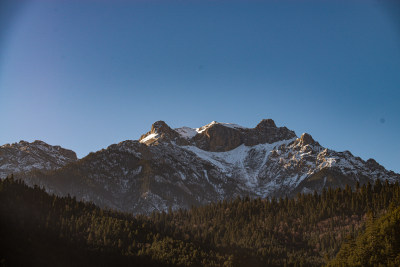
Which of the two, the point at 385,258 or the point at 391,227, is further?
the point at 391,227

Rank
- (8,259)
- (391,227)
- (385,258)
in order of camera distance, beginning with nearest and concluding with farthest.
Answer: (385,258)
(391,227)
(8,259)

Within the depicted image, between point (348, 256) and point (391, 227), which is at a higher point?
point (391, 227)

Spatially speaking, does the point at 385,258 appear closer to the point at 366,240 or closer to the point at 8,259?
the point at 366,240

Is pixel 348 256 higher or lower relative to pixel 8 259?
higher

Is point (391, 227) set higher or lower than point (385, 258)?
higher

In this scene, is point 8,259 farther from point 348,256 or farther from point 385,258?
point 385,258

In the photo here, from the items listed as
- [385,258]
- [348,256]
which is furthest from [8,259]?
[385,258]

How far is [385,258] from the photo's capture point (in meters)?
174

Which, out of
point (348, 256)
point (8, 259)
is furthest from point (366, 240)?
point (8, 259)

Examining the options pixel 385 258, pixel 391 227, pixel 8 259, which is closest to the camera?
pixel 385 258

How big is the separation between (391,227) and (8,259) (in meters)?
156

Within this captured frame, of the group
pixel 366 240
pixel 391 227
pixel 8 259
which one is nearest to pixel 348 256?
pixel 366 240

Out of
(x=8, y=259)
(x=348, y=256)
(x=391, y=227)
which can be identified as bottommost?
(x=8, y=259)

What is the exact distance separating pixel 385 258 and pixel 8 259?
494ft
